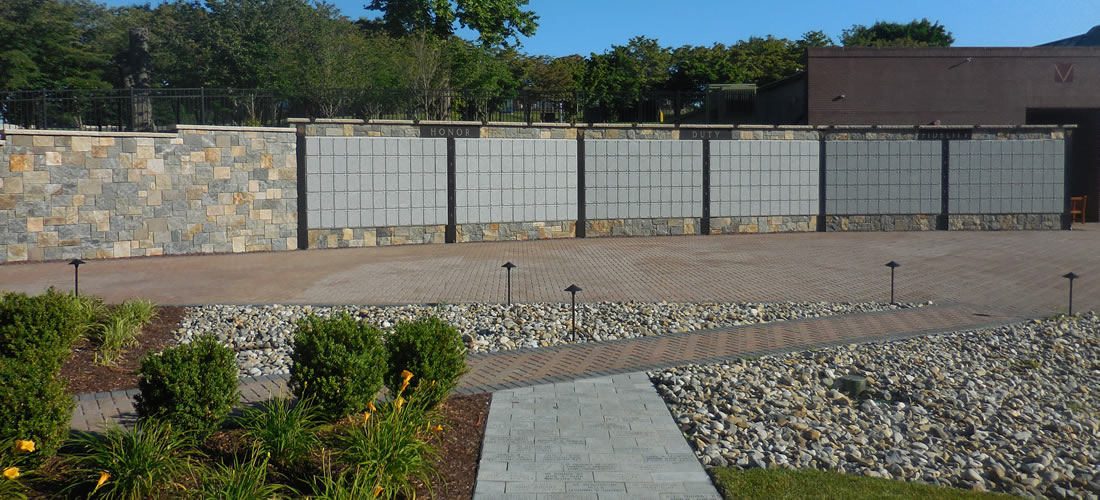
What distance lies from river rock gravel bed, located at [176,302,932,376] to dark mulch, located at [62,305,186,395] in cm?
33

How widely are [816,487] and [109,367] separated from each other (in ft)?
21.7

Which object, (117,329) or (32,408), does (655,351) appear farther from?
(32,408)

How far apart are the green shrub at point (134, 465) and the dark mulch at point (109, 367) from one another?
1.69 metres

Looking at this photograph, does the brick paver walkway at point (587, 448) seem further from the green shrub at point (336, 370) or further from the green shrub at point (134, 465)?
the green shrub at point (134, 465)

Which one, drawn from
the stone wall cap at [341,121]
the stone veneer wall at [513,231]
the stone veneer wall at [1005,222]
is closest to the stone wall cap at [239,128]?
the stone wall cap at [341,121]

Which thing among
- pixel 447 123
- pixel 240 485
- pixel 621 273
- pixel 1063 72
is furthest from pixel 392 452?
pixel 1063 72

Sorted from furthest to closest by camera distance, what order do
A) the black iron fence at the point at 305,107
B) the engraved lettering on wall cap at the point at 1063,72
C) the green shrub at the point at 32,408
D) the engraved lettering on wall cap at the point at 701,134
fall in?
the engraved lettering on wall cap at the point at 1063,72 → the engraved lettering on wall cap at the point at 701,134 → the black iron fence at the point at 305,107 → the green shrub at the point at 32,408

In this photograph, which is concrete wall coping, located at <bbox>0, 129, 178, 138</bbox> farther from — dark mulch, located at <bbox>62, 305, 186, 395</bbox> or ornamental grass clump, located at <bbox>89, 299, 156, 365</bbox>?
dark mulch, located at <bbox>62, 305, 186, 395</bbox>

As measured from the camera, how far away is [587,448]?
19.9 ft

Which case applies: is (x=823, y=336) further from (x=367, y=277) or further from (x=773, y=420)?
(x=367, y=277)

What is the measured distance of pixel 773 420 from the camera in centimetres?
683

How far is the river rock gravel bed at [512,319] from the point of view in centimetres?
979

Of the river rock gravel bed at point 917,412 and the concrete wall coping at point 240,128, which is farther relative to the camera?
the concrete wall coping at point 240,128

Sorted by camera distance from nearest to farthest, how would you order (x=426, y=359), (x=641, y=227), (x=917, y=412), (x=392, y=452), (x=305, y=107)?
(x=392, y=452), (x=426, y=359), (x=917, y=412), (x=305, y=107), (x=641, y=227)
